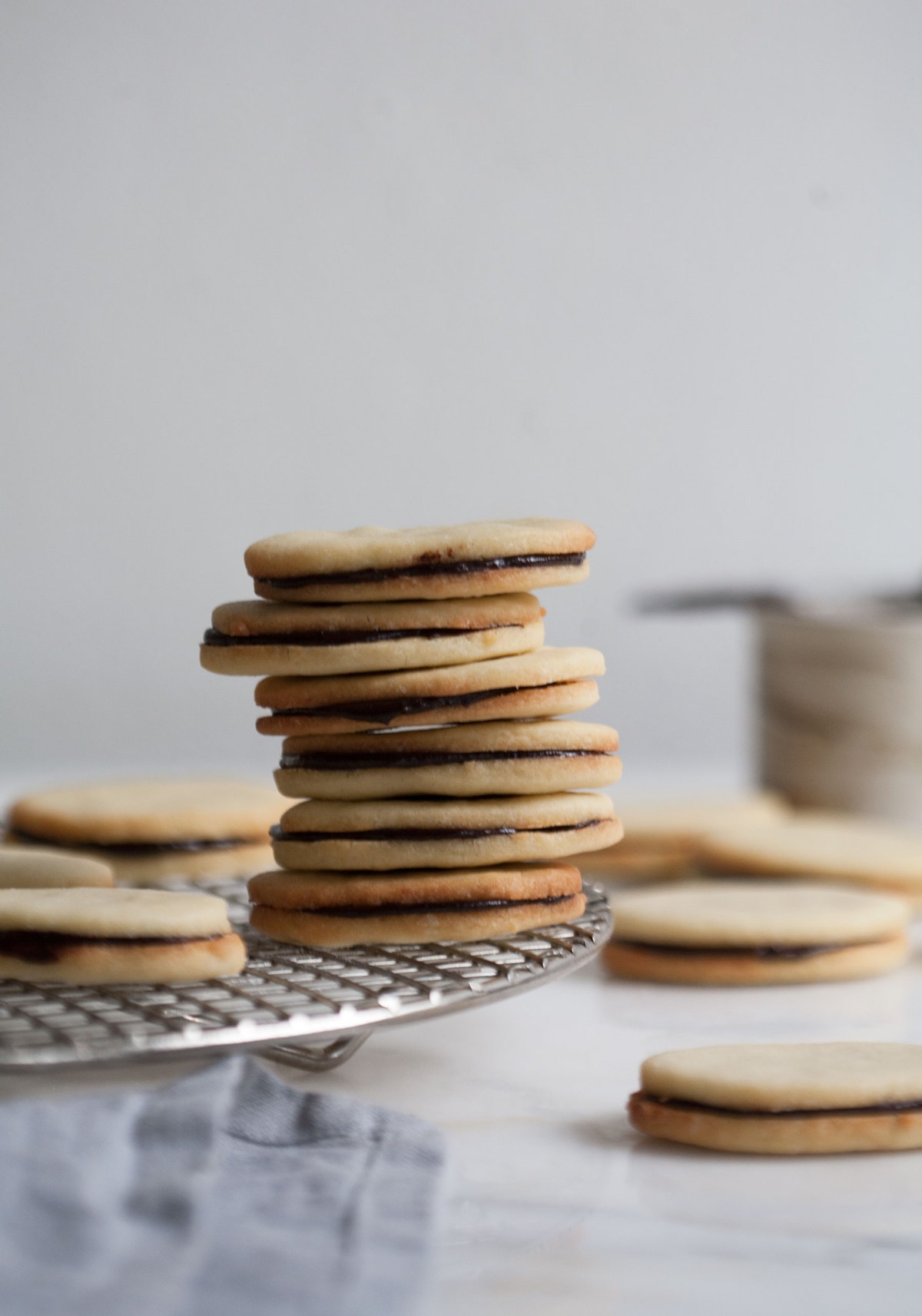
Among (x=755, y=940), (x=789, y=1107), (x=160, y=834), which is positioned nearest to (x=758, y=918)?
(x=755, y=940)

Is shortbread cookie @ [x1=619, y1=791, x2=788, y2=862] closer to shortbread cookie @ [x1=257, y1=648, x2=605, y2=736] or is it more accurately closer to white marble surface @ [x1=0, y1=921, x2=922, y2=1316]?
white marble surface @ [x1=0, y1=921, x2=922, y2=1316]

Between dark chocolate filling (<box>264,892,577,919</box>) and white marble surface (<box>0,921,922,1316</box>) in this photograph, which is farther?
dark chocolate filling (<box>264,892,577,919</box>)

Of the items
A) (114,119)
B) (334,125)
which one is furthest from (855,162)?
(114,119)

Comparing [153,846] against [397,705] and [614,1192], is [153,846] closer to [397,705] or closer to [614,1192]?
[397,705]

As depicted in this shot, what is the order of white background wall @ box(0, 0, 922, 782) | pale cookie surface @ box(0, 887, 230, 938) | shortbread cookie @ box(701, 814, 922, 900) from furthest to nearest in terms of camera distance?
white background wall @ box(0, 0, 922, 782)
shortbread cookie @ box(701, 814, 922, 900)
pale cookie surface @ box(0, 887, 230, 938)

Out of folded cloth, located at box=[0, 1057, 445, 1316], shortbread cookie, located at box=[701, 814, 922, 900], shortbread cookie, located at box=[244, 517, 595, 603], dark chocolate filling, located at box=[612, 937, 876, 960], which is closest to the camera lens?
folded cloth, located at box=[0, 1057, 445, 1316]

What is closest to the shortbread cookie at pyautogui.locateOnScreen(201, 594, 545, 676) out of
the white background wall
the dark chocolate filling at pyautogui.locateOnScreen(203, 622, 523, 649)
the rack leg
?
the dark chocolate filling at pyautogui.locateOnScreen(203, 622, 523, 649)

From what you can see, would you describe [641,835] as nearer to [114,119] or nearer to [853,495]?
[853,495]
